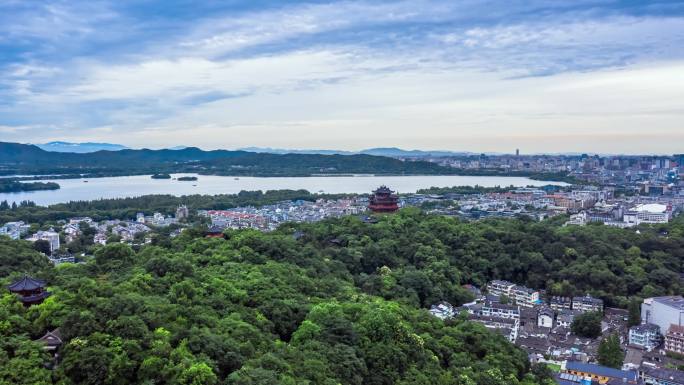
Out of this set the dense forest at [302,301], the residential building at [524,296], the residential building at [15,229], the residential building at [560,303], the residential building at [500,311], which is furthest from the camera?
the residential building at [15,229]

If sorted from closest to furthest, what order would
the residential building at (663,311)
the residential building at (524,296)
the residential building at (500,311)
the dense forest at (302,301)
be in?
the dense forest at (302,301) < the residential building at (663,311) < the residential building at (500,311) < the residential building at (524,296)

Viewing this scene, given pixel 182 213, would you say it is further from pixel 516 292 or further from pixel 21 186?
pixel 21 186

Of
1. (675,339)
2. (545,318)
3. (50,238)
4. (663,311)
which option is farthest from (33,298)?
(50,238)

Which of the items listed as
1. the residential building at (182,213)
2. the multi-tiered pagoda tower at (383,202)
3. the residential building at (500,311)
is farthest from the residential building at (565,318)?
the residential building at (182,213)

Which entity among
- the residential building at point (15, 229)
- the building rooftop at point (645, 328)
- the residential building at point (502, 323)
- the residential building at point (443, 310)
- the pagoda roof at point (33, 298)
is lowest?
the building rooftop at point (645, 328)

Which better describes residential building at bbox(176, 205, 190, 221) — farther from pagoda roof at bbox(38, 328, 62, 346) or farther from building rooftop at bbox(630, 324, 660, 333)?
pagoda roof at bbox(38, 328, 62, 346)

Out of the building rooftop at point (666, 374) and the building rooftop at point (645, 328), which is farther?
the building rooftop at point (645, 328)

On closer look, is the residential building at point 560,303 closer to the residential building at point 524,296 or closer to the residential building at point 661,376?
the residential building at point 524,296

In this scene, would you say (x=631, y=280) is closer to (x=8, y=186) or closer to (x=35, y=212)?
(x=35, y=212)
